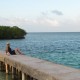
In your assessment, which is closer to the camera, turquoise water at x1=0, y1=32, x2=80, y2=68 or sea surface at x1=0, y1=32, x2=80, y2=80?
sea surface at x1=0, y1=32, x2=80, y2=80

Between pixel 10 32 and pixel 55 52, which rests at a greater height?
pixel 10 32

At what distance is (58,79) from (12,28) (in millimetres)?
120714

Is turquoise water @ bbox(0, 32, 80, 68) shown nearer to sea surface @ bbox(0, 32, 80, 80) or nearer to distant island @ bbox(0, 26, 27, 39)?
sea surface @ bbox(0, 32, 80, 80)

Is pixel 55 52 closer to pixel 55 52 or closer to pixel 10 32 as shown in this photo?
pixel 55 52

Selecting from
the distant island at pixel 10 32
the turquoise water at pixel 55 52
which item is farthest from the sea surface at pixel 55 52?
the distant island at pixel 10 32

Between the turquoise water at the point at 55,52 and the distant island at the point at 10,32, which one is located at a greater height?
the distant island at the point at 10,32

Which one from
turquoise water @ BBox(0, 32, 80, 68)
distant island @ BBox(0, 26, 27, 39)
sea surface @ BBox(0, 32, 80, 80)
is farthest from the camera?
distant island @ BBox(0, 26, 27, 39)

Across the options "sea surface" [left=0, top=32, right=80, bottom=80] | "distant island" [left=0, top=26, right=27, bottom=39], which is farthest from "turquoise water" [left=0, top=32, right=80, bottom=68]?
"distant island" [left=0, top=26, right=27, bottom=39]

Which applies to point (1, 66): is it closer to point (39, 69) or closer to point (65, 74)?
point (39, 69)

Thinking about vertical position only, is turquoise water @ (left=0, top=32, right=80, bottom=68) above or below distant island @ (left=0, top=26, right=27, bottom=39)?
below

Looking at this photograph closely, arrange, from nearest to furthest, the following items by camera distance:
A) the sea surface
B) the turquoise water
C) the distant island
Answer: the sea surface < the turquoise water < the distant island

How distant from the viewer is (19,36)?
433 ft

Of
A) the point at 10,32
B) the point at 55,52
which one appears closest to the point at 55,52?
the point at 55,52

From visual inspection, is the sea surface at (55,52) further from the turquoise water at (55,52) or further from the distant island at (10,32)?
the distant island at (10,32)
